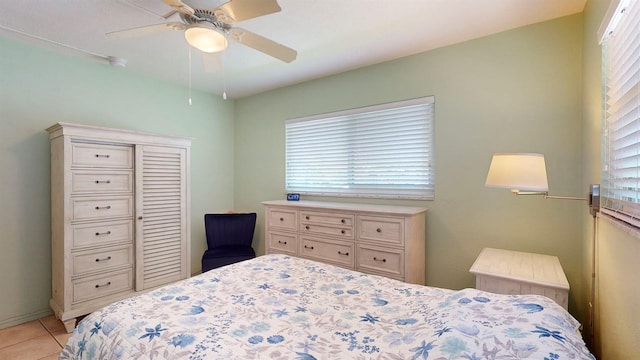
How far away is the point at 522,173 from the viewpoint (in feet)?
5.42

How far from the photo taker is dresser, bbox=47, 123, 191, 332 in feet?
8.36

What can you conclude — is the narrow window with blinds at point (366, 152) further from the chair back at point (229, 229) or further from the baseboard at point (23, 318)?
the baseboard at point (23, 318)

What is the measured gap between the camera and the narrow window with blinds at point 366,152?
283 centimetres

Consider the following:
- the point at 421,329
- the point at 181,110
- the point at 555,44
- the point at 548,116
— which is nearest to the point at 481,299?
the point at 421,329

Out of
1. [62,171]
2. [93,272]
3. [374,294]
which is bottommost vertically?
[93,272]

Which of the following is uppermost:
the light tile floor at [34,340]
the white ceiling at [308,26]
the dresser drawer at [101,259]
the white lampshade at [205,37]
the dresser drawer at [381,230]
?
the white ceiling at [308,26]

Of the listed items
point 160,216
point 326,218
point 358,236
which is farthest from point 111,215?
point 358,236

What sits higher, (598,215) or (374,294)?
(598,215)

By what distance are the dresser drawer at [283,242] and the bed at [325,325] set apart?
1.43m

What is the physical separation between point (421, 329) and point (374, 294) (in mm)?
421

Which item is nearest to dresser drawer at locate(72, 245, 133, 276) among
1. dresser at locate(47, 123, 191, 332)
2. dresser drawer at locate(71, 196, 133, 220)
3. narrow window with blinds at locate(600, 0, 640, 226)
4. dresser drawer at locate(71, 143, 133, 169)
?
dresser at locate(47, 123, 191, 332)

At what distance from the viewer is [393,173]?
3.00 m

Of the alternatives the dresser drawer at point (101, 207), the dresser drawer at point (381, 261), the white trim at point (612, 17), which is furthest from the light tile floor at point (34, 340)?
the white trim at point (612, 17)

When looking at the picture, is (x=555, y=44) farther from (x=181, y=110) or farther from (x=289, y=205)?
(x=181, y=110)
